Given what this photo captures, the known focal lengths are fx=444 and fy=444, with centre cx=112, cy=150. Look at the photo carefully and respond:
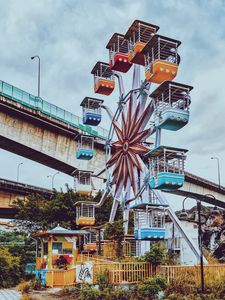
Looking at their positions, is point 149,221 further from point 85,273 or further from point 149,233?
point 85,273

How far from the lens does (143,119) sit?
31.9m

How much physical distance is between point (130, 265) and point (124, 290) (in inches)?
84.3

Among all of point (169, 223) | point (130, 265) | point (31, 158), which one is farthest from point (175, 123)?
point (31, 158)

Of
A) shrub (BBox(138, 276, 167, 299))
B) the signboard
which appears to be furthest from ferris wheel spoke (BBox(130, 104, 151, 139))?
shrub (BBox(138, 276, 167, 299))

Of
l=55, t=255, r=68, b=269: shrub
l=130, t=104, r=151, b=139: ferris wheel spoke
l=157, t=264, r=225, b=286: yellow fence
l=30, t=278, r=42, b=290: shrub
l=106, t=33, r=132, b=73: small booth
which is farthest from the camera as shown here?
l=106, t=33, r=132, b=73: small booth

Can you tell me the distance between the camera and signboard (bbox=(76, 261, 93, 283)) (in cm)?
2166

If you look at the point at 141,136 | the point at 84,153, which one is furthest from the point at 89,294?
the point at 84,153

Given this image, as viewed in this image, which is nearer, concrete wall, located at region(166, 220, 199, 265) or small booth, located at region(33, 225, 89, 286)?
small booth, located at region(33, 225, 89, 286)

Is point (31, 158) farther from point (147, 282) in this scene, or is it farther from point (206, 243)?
point (147, 282)

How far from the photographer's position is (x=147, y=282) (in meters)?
18.7

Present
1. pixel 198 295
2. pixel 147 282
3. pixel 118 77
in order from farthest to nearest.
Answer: pixel 118 77 < pixel 147 282 < pixel 198 295

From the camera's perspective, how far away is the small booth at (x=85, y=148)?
38.5 meters

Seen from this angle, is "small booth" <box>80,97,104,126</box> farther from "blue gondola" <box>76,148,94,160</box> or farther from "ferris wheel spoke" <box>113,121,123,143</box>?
"ferris wheel spoke" <box>113,121,123,143</box>

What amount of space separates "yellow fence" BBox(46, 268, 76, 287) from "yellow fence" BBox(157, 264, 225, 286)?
6223 mm
